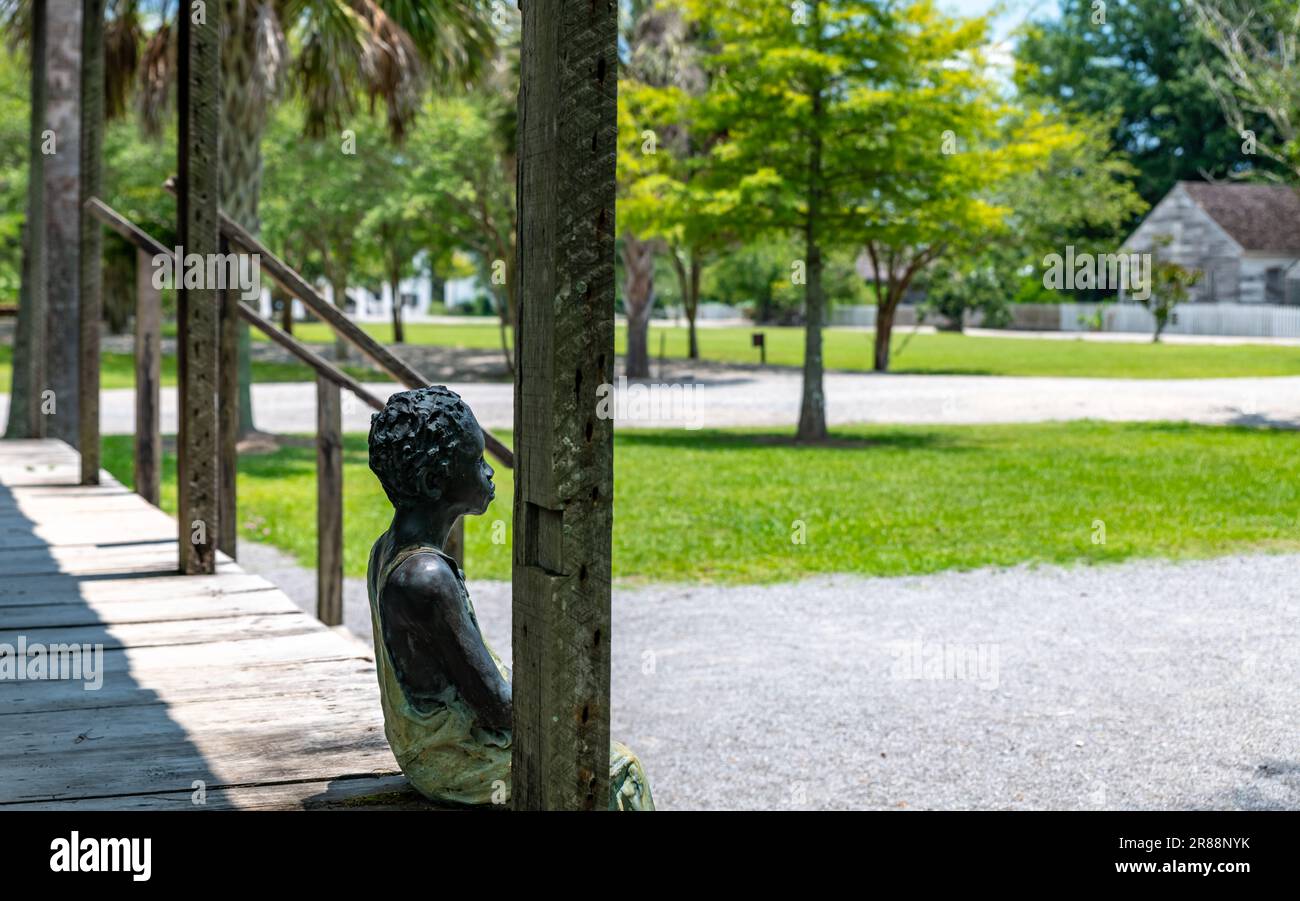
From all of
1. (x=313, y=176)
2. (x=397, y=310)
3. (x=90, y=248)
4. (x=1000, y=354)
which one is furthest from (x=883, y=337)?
(x=90, y=248)

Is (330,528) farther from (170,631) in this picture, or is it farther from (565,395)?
(565,395)

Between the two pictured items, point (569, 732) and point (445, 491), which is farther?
point (445, 491)

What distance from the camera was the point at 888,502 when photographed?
13.8m

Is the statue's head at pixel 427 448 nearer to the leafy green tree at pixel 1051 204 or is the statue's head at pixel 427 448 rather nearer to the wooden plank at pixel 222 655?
the wooden plank at pixel 222 655

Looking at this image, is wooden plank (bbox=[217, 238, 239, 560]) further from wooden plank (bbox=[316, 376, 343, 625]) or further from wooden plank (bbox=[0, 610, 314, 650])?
wooden plank (bbox=[0, 610, 314, 650])

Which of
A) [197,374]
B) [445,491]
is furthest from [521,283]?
[197,374]

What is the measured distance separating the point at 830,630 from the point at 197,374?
3983mm

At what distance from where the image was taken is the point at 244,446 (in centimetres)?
1841

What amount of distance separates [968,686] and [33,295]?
10.2 m

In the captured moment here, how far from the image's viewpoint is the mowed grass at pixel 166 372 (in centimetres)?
2944

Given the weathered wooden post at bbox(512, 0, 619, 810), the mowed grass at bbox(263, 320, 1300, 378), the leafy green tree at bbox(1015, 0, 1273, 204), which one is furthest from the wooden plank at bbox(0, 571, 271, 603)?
the leafy green tree at bbox(1015, 0, 1273, 204)

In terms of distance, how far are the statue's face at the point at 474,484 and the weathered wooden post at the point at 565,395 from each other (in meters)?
0.27

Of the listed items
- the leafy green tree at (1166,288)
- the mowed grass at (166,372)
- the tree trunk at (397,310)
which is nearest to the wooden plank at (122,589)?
the mowed grass at (166,372)
